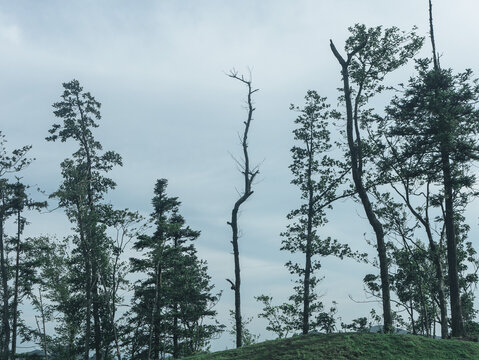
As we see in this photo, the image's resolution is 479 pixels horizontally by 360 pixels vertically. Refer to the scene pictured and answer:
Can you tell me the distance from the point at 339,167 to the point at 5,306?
93.1 feet

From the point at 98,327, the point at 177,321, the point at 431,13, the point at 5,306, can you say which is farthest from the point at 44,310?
the point at 431,13

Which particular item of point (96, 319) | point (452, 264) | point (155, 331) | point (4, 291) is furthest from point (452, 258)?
point (4, 291)

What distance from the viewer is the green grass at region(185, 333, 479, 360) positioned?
1586 cm

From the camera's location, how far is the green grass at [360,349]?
15.9 metres

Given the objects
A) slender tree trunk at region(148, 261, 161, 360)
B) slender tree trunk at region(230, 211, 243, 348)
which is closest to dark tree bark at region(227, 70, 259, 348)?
slender tree trunk at region(230, 211, 243, 348)

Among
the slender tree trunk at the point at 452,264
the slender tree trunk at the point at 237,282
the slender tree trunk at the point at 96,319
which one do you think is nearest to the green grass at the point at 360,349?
the slender tree trunk at the point at 452,264

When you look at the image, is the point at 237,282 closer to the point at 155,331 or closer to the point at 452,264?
the point at 452,264

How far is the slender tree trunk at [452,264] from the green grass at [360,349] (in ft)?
14.2

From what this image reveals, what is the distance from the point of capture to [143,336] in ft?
117

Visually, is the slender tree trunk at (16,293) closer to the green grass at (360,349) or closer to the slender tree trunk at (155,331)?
the slender tree trunk at (155,331)

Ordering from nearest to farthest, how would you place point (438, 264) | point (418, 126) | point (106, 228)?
point (418, 126), point (438, 264), point (106, 228)

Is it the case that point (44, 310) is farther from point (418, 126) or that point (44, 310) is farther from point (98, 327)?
point (418, 126)

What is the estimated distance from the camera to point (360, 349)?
16.2 meters

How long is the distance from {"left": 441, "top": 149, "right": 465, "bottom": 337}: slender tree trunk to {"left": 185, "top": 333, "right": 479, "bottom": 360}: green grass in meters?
4.32
